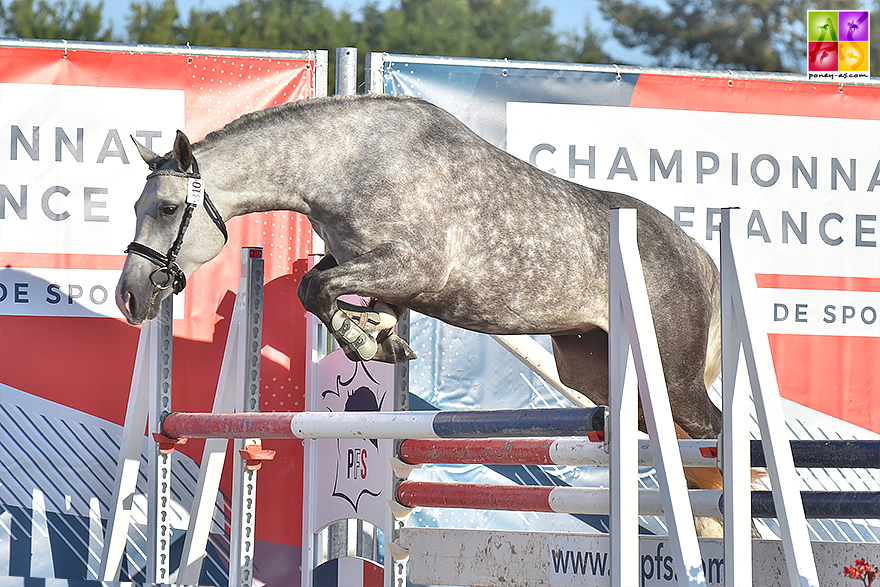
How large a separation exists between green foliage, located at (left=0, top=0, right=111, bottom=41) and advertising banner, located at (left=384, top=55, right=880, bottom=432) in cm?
1205

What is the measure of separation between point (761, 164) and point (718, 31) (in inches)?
625

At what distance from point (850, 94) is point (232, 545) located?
133 inches

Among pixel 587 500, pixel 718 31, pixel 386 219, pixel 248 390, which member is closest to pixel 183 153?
pixel 386 219

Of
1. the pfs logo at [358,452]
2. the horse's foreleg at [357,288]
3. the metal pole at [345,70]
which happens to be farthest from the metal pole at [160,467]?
the metal pole at [345,70]

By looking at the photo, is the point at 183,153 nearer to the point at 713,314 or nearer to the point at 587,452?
the point at 587,452

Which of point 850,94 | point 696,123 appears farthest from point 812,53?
point 696,123

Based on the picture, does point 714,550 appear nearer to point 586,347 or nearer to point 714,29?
point 586,347

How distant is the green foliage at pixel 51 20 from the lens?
14602mm

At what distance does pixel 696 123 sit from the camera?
4.43 meters

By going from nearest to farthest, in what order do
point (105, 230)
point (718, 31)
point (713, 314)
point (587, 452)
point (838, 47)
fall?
point (587, 452) → point (713, 314) → point (105, 230) → point (838, 47) → point (718, 31)

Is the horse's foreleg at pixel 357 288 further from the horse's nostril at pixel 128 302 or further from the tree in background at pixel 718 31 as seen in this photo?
the tree in background at pixel 718 31

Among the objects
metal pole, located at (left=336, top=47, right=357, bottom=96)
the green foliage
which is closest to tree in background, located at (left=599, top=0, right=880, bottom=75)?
the green foliage

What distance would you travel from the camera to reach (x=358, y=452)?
3637 millimetres

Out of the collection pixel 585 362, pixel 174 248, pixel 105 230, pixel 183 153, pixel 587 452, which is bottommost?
pixel 587 452
